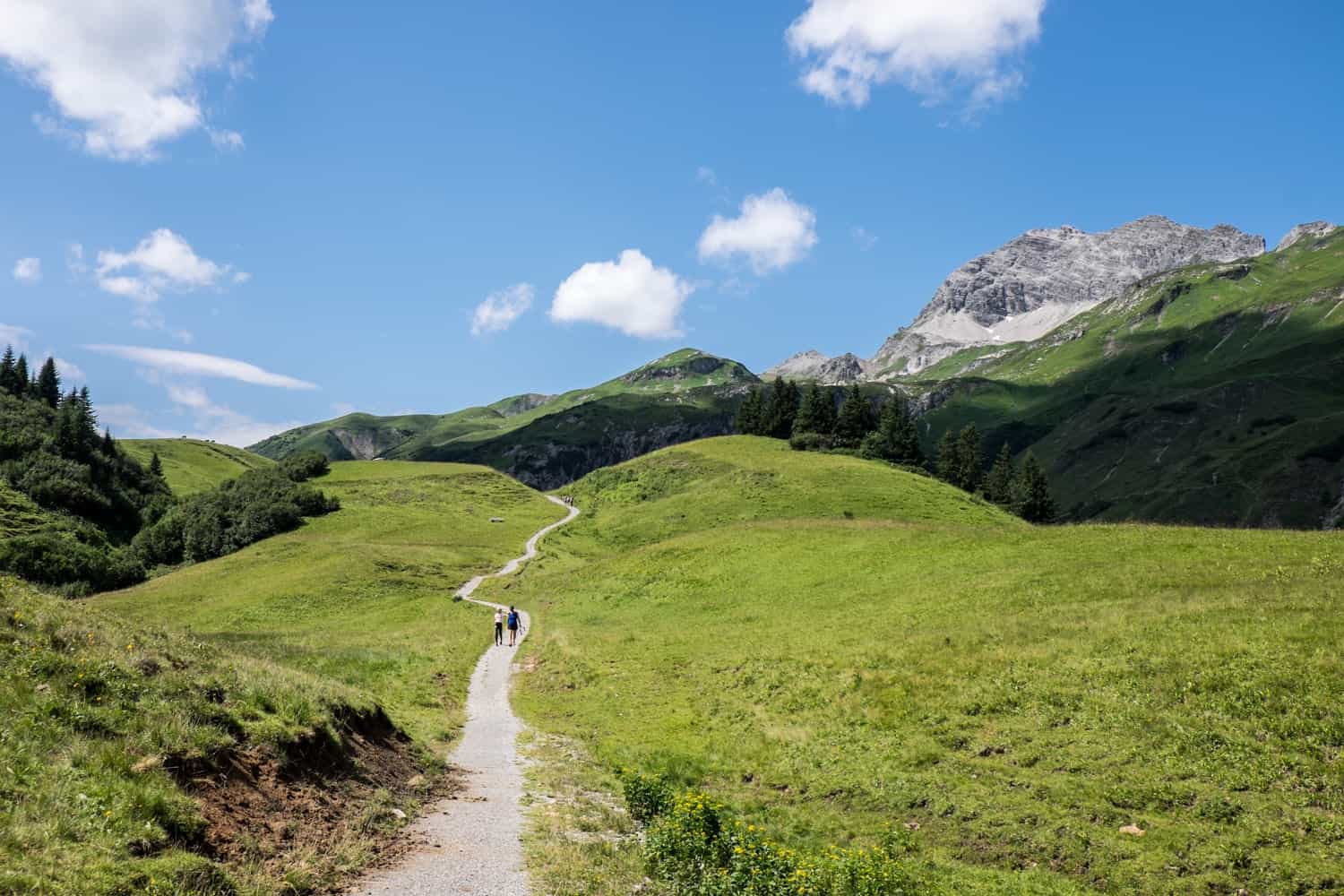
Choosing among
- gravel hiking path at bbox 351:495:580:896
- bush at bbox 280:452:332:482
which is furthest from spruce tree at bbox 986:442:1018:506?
bush at bbox 280:452:332:482

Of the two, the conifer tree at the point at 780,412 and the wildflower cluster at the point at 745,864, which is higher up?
the conifer tree at the point at 780,412

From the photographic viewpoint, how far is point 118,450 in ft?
650

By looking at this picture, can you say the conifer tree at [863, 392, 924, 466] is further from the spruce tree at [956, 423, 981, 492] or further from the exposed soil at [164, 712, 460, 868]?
the exposed soil at [164, 712, 460, 868]

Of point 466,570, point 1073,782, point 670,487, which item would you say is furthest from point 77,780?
point 670,487

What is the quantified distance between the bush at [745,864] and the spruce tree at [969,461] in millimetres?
Answer: 105759

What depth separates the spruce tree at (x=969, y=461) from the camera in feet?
369

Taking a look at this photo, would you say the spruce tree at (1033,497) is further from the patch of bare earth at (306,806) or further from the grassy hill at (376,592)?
the patch of bare earth at (306,806)

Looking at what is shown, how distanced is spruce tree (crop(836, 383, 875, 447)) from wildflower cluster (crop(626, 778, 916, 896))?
10536 centimetres

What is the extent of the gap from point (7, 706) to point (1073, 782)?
2119cm

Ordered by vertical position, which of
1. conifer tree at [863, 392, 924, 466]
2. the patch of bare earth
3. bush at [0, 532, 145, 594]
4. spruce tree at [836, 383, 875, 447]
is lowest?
bush at [0, 532, 145, 594]

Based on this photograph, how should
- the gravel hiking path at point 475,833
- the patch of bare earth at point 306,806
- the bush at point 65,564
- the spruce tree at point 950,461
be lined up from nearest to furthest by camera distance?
the patch of bare earth at point 306,806 < the gravel hiking path at point 475,833 < the bush at point 65,564 < the spruce tree at point 950,461

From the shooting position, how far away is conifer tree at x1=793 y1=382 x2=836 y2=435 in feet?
396

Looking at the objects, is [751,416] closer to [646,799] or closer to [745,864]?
[646,799]

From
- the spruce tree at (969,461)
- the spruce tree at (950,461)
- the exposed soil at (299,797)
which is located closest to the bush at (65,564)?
the exposed soil at (299,797)
